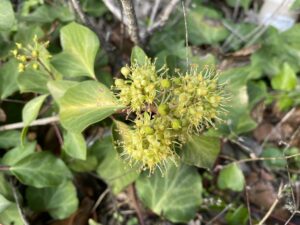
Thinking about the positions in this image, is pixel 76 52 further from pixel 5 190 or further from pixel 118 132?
pixel 5 190

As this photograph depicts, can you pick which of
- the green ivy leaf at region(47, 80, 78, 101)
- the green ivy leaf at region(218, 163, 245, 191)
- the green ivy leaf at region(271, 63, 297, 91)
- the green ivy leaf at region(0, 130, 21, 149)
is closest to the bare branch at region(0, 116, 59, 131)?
the green ivy leaf at region(0, 130, 21, 149)

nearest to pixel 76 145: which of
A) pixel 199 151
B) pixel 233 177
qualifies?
pixel 199 151

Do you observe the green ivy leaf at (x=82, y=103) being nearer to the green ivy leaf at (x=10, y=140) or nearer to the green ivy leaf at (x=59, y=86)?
the green ivy leaf at (x=59, y=86)

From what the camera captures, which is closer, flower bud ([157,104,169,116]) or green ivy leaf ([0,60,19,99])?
flower bud ([157,104,169,116])

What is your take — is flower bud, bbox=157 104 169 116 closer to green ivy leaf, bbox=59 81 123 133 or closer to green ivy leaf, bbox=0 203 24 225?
green ivy leaf, bbox=59 81 123 133

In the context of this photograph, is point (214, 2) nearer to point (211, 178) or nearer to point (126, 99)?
point (211, 178)

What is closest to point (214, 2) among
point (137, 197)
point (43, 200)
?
point (137, 197)
